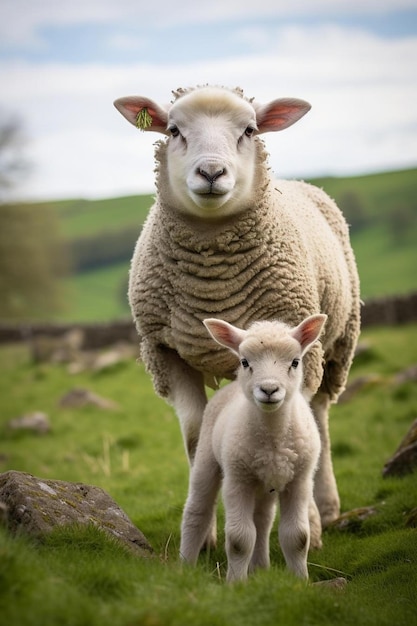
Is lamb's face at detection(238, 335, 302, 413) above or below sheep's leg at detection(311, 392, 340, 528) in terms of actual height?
above

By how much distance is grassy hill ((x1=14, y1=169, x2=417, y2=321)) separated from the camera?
153ft

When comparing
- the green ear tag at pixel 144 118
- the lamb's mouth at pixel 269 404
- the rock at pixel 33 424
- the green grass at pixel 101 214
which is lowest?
the rock at pixel 33 424

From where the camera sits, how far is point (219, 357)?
6.11m

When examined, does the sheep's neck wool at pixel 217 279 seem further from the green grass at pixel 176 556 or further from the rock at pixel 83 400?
the rock at pixel 83 400

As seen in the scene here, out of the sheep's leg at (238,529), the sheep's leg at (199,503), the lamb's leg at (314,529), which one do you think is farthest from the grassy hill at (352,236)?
the sheep's leg at (238,529)

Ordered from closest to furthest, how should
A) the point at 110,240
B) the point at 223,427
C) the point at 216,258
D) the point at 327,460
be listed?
1. the point at 223,427
2. the point at 216,258
3. the point at 327,460
4. the point at 110,240

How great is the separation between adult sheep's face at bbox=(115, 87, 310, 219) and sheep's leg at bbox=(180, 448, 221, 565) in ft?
5.16

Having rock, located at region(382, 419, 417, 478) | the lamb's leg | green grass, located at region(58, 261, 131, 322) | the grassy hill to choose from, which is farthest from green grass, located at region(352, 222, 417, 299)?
the lamb's leg

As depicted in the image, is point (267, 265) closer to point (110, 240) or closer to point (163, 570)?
point (163, 570)

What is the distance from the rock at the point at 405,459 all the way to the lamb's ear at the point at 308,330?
10.0ft

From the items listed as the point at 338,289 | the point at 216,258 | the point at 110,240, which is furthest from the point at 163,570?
the point at 110,240

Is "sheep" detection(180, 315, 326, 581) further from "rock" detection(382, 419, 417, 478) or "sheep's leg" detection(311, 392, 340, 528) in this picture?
"rock" detection(382, 419, 417, 478)

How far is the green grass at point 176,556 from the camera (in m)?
3.90

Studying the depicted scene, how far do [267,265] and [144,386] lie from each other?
498 inches
